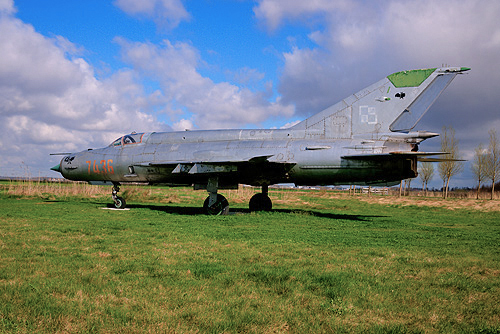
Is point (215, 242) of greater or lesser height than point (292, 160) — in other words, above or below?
below

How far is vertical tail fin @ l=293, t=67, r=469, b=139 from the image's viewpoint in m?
14.8

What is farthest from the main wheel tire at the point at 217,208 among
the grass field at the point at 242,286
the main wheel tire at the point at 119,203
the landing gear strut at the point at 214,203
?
the grass field at the point at 242,286

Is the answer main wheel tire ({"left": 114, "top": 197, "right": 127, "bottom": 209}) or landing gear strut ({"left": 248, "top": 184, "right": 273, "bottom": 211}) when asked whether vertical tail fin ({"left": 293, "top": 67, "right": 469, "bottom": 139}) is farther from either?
main wheel tire ({"left": 114, "top": 197, "right": 127, "bottom": 209})

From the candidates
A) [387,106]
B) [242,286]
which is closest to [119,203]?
[387,106]

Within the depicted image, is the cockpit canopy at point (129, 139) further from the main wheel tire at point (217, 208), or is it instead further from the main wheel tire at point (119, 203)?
the main wheel tire at point (217, 208)

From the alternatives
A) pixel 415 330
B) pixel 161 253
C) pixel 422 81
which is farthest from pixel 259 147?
pixel 415 330

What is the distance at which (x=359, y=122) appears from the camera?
51.0ft

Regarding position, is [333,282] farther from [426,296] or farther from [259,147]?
[259,147]

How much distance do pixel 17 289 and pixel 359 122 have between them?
45.4 feet

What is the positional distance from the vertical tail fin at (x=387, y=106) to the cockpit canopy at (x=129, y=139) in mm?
9142

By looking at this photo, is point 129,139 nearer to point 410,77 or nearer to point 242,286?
point 410,77

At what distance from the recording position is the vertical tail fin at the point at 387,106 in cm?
1480

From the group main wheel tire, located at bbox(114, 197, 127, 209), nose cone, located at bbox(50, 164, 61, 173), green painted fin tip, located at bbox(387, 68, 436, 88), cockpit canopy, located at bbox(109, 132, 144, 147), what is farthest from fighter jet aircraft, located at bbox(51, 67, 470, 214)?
nose cone, located at bbox(50, 164, 61, 173)

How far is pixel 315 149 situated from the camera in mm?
15609
